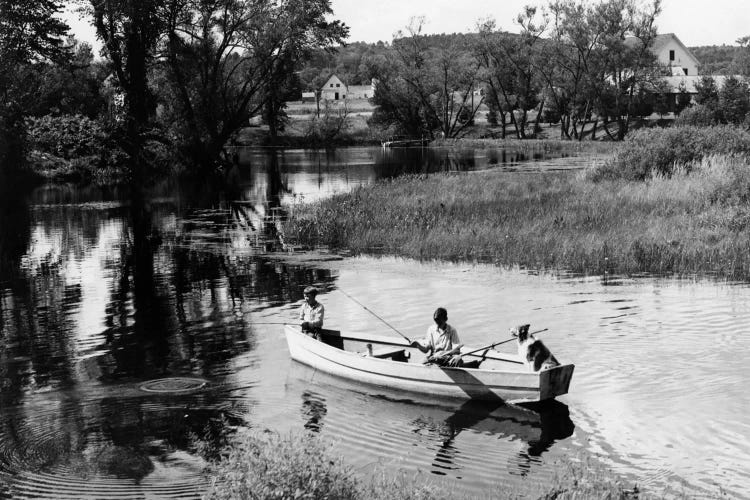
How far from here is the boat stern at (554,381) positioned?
1547 cm

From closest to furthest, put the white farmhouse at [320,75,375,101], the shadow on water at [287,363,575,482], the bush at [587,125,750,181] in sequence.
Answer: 1. the shadow on water at [287,363,575,482]
2. the bush at [587,125,750,181]
3. the white farmhouse at [320,75,375,101]

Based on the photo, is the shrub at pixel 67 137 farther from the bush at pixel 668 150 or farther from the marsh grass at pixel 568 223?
the bush at pixel 668 150

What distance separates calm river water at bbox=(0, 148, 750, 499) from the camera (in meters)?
13.5

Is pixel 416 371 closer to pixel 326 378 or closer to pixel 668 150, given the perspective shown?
→ pixel 326 378

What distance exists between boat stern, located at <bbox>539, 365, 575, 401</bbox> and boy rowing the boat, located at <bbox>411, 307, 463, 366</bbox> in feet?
6.55

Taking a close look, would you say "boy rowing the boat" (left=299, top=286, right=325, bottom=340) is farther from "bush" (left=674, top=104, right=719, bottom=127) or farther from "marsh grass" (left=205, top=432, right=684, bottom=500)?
"bush" (left=674, top=104, right=719, bottom=127)

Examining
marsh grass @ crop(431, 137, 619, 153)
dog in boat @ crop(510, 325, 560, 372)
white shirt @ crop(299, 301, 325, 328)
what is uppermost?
marsh grass @ crop(431, 137, 619, 153)

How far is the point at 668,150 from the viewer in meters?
40.5

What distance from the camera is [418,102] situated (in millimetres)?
112438

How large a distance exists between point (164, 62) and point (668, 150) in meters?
45.1

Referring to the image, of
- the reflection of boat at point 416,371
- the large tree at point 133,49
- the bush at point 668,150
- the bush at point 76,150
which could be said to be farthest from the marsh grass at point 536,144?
the reflection of boat at point 416,371

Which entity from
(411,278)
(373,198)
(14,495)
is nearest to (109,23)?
(373,198)

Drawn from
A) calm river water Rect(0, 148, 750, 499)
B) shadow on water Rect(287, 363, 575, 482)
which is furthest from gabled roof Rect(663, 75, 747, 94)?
shadow on water Rect(287, 363, 575, 482)

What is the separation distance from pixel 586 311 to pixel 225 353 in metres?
9.23
